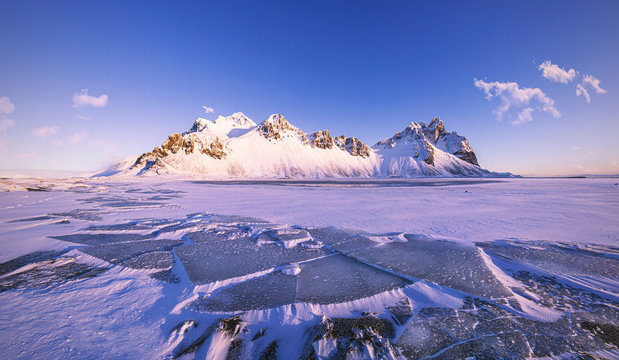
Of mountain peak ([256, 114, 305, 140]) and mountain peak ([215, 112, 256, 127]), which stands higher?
mountain peak ([215, 112, 256, 127])

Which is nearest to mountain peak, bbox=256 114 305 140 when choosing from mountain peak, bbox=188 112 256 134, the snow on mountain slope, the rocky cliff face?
mountain peak, bbox=188 112 256 134

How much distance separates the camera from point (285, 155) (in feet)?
417

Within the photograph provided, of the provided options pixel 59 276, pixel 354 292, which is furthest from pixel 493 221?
pixel 59 276

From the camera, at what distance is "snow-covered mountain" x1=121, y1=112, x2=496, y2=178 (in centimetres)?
9844

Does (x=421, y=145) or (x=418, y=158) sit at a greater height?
(x=421, y=145)

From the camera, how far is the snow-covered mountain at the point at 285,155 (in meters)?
98.4

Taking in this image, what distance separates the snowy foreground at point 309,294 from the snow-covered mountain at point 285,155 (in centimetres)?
8998

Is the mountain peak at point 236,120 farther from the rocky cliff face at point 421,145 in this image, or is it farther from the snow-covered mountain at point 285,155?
the rocky cliff face at point 421,145

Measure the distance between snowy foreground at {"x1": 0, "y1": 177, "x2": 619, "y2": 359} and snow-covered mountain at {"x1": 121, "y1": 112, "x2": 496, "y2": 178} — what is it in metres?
90.0

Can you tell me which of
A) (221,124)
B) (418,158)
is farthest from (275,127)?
(418,158)

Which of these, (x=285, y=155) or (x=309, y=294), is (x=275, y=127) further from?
(x=309, y=294)

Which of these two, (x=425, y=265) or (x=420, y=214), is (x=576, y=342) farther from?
(x=420, y=214)

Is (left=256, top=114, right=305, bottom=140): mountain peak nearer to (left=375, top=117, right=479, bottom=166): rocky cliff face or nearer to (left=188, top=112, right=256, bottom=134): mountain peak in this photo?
(left=188, top=112, right=256, bottom=134): mountain peak

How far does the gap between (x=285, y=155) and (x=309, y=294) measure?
126m
